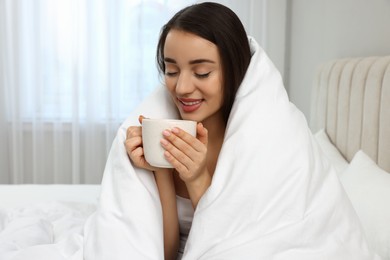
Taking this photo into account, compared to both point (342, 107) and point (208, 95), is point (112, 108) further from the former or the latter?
point (208, 95)

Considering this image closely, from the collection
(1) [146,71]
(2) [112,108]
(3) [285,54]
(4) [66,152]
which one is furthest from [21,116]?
(3) [285,54]

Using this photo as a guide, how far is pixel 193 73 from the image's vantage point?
1117mm

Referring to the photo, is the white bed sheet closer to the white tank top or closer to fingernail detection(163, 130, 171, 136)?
the white tank top

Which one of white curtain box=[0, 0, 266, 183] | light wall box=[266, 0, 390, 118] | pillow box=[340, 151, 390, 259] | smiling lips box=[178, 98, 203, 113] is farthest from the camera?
white curtain box=[0, 0, 266, 183]

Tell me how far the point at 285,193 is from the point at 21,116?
2842 mm

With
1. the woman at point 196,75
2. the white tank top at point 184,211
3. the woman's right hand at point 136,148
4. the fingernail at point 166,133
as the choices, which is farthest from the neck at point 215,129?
the fingernail at point 166,133

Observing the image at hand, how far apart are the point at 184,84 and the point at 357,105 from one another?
1047mm

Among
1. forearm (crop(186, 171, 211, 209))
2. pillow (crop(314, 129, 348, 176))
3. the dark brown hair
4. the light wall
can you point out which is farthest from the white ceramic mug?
the light wall

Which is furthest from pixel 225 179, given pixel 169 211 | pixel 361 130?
pixel 361 130

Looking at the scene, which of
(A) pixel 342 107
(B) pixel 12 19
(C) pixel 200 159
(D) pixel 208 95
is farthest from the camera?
(B) pixel 12 19

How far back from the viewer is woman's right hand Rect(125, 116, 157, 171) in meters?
1.04

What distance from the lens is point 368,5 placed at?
2.13 meters

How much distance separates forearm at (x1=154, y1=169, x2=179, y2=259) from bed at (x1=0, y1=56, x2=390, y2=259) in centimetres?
20

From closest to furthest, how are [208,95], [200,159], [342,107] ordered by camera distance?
[200,159], [208,95], [342,107]
